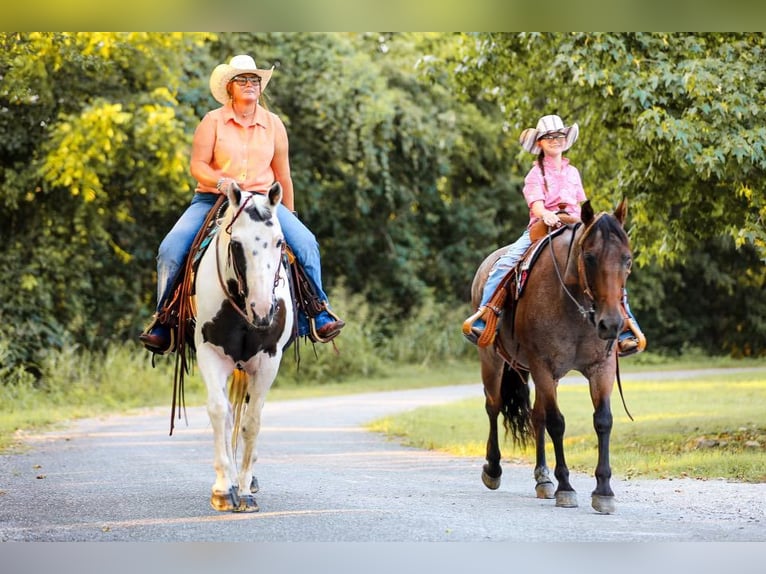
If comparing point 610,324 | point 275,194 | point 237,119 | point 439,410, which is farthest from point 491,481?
point 439,410

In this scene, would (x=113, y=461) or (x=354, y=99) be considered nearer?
(x=113, y=461)

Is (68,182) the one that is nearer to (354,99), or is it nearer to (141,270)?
(141,270)

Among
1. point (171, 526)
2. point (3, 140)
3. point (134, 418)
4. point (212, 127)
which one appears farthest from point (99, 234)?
point (171, 526)

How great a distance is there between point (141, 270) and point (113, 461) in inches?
542

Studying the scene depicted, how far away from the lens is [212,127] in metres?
9.30

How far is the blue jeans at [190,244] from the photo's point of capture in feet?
30.3

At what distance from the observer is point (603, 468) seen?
29.1ft

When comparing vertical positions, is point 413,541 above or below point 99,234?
below

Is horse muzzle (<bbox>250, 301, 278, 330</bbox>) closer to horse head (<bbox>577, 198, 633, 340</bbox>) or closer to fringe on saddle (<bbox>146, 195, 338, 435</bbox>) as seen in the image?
fringe on saddle (<bbox>146, 195, 338, 435</bbox>)

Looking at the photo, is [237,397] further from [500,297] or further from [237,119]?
[500,297]

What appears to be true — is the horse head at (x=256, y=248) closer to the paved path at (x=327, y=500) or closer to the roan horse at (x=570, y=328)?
the paved path at (x=327, y=500)

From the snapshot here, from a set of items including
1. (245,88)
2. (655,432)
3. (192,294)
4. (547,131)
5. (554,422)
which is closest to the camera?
(192,294)

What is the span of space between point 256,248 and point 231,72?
171 cm

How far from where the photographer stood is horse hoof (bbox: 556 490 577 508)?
9172 millimetres
